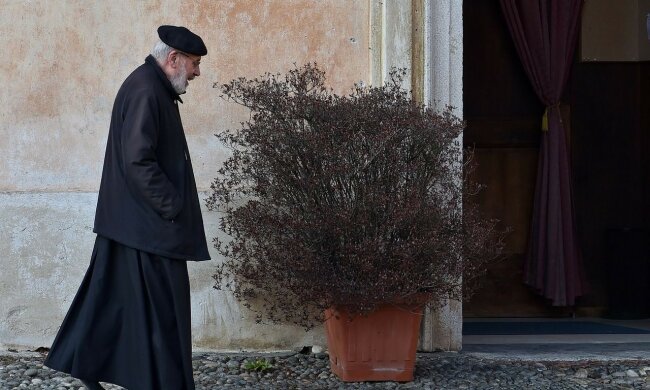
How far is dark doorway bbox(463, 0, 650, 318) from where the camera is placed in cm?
866

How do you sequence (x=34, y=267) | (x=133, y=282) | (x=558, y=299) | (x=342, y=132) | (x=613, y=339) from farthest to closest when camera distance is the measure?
(x=558, y=299)
(x=613, y=339)
(x=34, y=267)
(x=342, y=132)
(x=133, y=282)

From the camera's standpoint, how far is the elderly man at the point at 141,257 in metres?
4.91

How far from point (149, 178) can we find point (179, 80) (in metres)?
0.57

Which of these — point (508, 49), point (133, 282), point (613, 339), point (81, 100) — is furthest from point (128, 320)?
point (508, 49)

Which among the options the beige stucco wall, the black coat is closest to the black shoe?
the black coat

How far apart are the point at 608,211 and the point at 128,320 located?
4960 millimetres

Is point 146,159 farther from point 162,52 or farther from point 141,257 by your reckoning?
point 162,52

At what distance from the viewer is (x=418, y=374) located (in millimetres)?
6359

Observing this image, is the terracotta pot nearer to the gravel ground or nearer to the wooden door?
the gravel ground

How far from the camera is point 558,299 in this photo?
834 cm

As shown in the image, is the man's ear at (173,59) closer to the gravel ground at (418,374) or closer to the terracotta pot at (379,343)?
the terracotta pot at (379,343)

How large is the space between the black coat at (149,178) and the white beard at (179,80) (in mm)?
37

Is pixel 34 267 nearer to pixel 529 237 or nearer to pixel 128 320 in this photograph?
pixel 128 320

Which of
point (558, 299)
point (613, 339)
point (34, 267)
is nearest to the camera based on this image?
point (34, 267)
